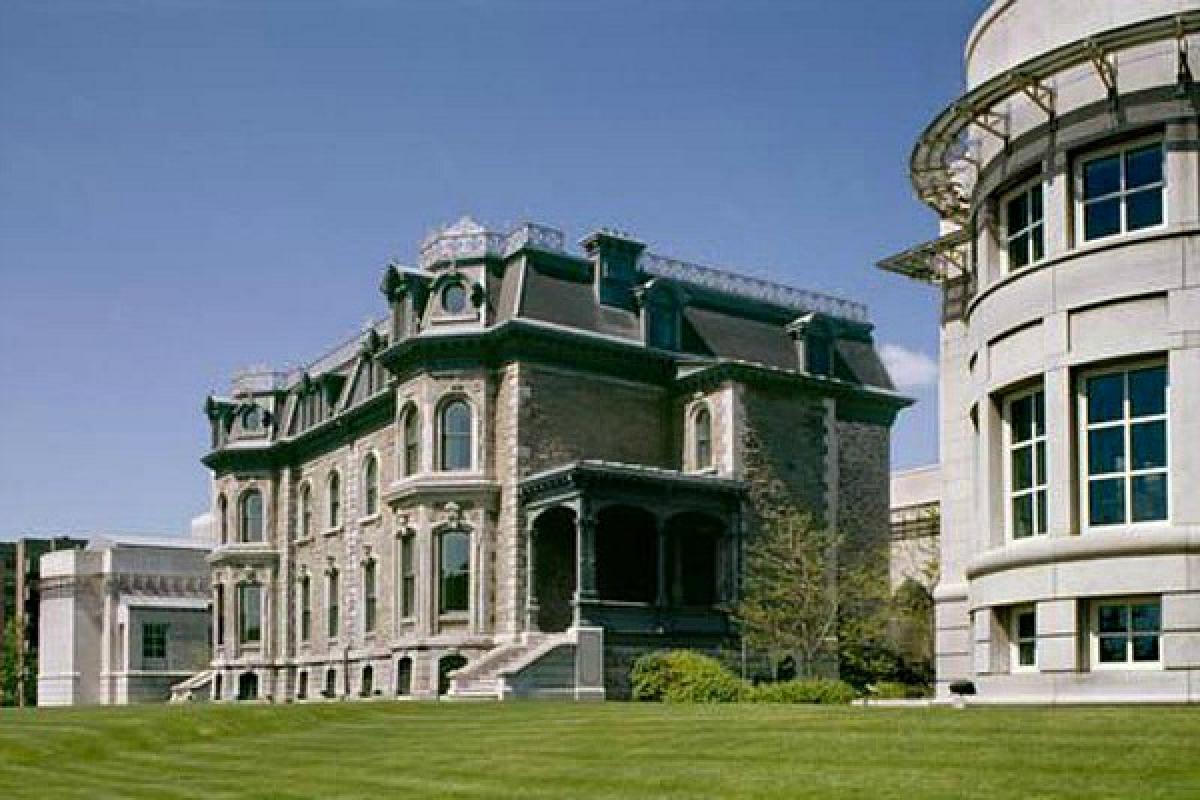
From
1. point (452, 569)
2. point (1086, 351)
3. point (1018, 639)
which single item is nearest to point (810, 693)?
point (1018, 639)

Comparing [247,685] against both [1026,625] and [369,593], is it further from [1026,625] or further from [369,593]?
[1026,625]

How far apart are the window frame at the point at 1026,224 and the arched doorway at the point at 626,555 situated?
20.5 meters

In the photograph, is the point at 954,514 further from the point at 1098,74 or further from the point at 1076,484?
the point at 1098,74

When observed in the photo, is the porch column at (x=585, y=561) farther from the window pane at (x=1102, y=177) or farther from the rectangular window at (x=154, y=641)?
the rectangular window at (x=154, y=641)

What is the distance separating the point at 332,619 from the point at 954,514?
105 ft

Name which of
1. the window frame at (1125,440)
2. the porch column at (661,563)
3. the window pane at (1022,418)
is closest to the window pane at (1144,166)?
the window frame at (1125,440)

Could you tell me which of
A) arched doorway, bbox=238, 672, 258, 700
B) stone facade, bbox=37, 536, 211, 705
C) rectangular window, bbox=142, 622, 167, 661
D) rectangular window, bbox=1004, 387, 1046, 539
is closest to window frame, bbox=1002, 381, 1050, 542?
rectangular window, bbox=1004, 387, 1046, 539

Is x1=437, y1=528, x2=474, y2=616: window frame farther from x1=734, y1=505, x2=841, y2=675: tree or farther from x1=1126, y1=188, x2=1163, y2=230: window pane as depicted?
x1=1126, y1=188, x2=1163, y2=230: window pane

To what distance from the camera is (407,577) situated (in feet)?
148

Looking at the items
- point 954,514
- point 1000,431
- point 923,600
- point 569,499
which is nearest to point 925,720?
point 1000,431

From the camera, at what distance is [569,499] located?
4078 cm

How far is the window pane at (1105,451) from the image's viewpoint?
21.5m

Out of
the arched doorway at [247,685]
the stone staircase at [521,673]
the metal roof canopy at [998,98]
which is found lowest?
the arched doorway at [247,685]

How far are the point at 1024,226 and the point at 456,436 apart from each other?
76.6ft
